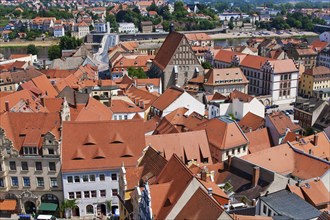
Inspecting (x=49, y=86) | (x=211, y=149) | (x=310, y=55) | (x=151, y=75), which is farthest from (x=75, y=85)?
(x=310, y=55)

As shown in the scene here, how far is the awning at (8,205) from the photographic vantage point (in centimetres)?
5053

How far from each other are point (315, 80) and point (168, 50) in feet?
128

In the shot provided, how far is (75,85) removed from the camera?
89.3m

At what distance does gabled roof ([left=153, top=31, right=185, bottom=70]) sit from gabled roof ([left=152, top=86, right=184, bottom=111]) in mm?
27465

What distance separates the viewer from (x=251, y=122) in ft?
233

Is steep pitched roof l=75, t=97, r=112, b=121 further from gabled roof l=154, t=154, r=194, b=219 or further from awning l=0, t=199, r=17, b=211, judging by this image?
gabled roof l=154, t=154, r=194, b=219

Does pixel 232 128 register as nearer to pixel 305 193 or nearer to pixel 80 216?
pixel 305 193

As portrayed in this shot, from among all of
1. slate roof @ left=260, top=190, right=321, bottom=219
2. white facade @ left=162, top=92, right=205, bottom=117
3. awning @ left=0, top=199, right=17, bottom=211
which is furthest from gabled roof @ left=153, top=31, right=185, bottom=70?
slate roof @ left=260, top=190, right=321, bottom=219

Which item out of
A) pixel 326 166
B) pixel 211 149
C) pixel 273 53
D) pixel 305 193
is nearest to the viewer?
pixel 305 193

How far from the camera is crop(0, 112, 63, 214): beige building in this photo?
49.4 m

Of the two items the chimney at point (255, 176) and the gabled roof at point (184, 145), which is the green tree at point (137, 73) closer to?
the gabled roof at point (184, 145)

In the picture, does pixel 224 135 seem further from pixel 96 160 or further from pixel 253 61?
pixel 253 61

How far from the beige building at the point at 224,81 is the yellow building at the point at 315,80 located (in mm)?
18967

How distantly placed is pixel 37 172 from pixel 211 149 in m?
23.2
